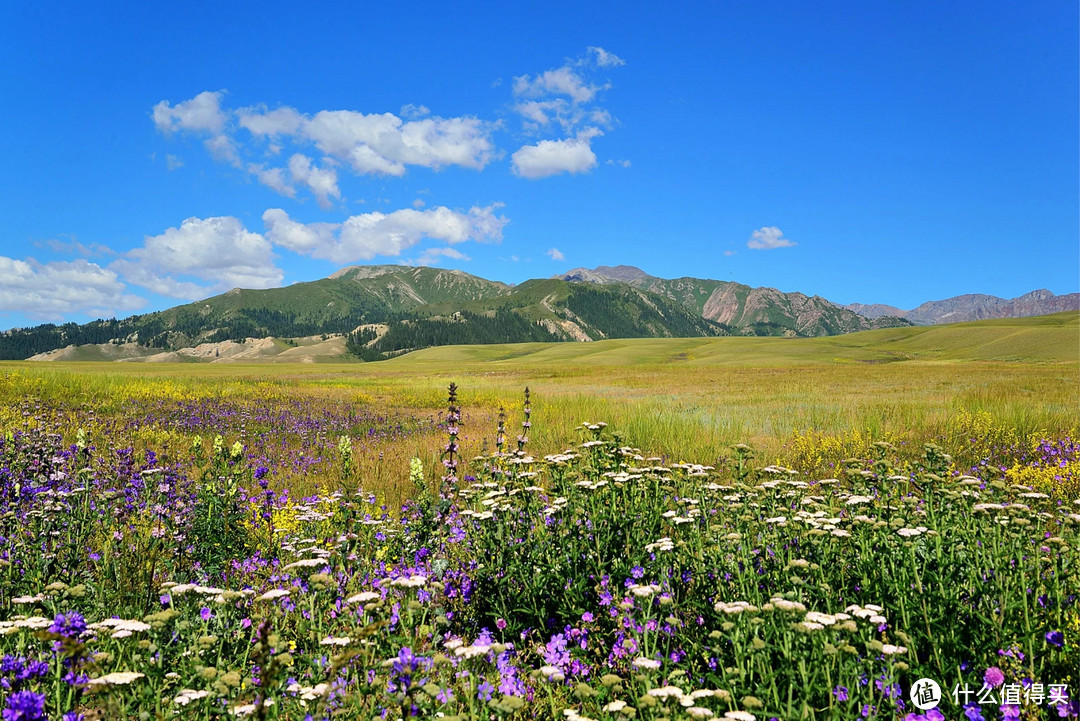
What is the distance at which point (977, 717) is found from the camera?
2.86 metres

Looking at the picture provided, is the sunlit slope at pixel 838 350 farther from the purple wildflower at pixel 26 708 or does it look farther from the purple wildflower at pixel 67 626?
the purple wildflower at pixel 26 708

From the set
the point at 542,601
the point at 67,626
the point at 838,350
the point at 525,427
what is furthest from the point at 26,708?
the point at 838,350

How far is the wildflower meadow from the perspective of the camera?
2.79 metres

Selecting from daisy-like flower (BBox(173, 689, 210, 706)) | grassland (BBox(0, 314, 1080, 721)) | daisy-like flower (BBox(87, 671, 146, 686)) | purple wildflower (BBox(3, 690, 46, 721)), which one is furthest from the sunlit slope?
purple wildflower (BBox(3, 690, 46, 721))

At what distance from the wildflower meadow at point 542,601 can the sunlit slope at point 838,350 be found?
285 ft

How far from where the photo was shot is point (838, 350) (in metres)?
119

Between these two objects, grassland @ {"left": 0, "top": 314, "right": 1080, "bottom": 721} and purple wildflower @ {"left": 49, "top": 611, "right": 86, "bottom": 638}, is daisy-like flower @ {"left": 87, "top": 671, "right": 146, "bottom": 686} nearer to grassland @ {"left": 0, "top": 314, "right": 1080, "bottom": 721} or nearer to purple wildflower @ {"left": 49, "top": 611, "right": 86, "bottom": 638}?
grassland @ {"left": 0, "top": 314, "right": 1080, "bottom": 721}

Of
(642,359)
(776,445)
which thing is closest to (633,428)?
(776,445)

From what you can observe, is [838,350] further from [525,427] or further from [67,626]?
[67,626]

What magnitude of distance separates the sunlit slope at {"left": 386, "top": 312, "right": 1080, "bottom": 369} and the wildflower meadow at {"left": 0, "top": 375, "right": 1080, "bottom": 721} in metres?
86.9

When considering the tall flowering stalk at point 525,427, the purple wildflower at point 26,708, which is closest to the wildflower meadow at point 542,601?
the purple wildflower at point 26,708

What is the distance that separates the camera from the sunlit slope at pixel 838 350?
9056cm

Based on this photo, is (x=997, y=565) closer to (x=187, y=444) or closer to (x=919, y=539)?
(x=919, y=539)

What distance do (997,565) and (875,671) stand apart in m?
1.24
